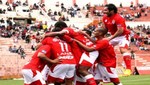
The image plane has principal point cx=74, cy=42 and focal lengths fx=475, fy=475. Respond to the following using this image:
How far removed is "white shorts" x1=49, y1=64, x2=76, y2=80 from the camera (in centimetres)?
1189

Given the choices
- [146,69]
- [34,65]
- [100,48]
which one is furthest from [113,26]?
[146,69]

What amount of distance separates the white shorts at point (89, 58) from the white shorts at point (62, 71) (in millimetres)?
554

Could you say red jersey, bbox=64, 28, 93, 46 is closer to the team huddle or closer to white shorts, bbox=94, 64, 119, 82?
the team huddle

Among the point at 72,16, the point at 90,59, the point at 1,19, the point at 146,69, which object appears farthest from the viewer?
the point at 72,16

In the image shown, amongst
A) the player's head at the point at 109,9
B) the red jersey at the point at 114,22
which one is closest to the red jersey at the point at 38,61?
the player's head at the point at 109,9

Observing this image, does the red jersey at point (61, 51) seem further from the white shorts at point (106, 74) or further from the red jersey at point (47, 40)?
the white shorts at point (106, 74)

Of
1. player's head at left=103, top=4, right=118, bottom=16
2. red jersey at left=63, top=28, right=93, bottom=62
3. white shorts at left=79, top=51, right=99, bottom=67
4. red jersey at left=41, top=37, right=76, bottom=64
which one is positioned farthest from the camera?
player's head at left=103, top=4, right=118, bottom=16

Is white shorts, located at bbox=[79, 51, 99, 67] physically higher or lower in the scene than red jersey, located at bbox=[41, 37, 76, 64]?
lower

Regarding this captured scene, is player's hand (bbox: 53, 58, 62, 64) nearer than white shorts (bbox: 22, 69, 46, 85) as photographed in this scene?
No

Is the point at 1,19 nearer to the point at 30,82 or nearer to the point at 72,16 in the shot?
the point at 72,16

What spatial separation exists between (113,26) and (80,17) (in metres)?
43.9

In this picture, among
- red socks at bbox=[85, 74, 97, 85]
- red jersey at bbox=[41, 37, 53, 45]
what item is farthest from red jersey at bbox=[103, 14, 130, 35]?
red jersey at bbox=[41, 37, 53, 45]

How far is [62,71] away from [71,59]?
38 cm

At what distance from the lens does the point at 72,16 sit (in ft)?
189
